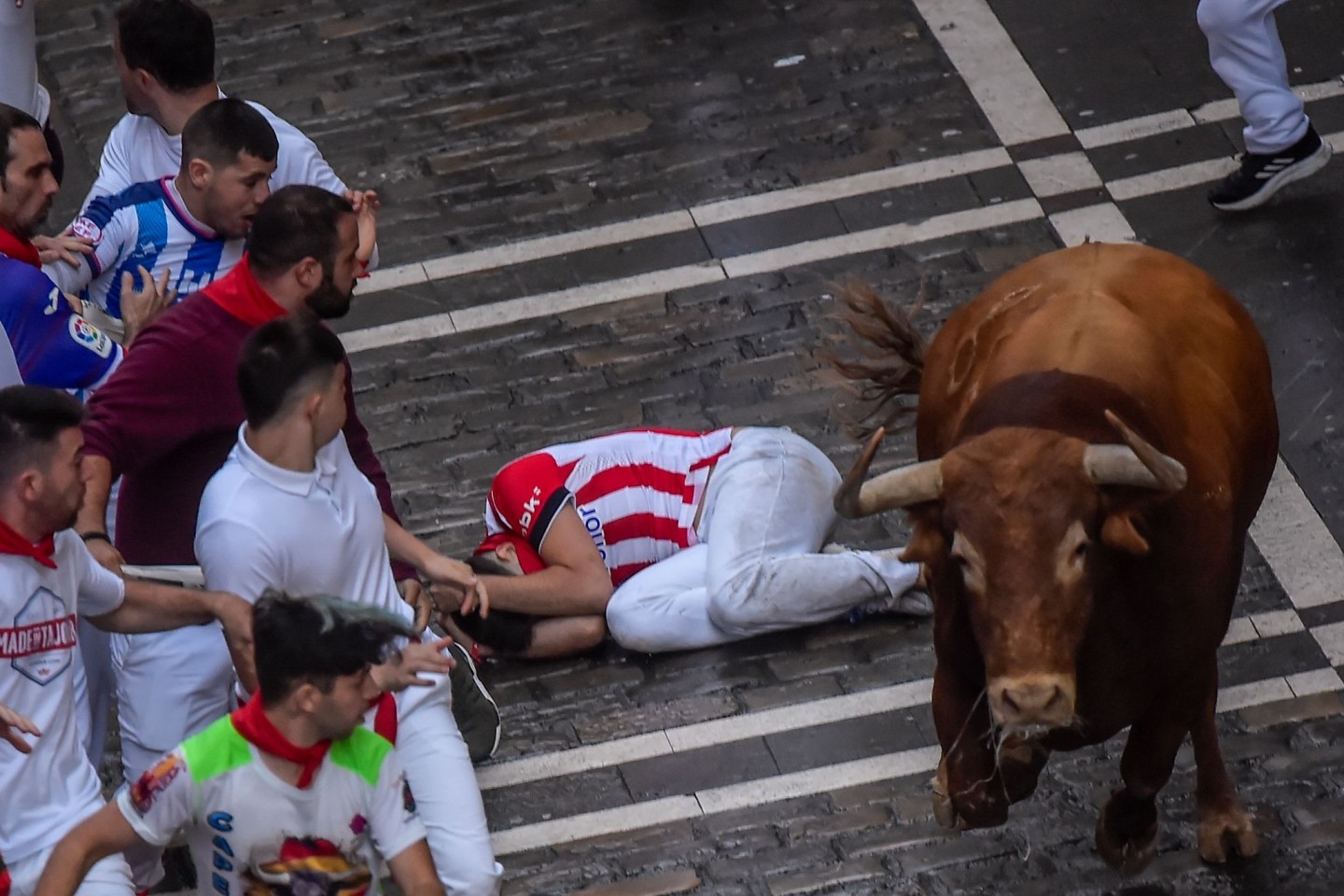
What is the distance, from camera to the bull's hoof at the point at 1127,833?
6117mm

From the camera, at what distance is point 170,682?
592 centimetres

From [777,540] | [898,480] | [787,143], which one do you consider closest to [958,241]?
[787,143]

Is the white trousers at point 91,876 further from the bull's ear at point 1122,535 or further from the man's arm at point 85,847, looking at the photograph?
the bull's ear at point 1122,535

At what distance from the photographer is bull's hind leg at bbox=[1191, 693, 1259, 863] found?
6.35 m

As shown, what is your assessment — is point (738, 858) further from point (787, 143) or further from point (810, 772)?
point (787, 143)

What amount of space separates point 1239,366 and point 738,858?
93.8 inches

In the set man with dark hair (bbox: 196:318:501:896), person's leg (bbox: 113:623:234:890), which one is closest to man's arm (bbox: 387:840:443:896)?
man with dark hair (bbox: 196:318:501:896)

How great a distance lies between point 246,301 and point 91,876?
183 centimetres

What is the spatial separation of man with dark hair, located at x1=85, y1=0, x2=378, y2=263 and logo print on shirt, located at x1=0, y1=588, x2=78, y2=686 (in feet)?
7.36

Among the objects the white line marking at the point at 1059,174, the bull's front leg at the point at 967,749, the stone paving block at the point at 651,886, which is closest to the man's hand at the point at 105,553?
the stone paving block at the point at 651,886

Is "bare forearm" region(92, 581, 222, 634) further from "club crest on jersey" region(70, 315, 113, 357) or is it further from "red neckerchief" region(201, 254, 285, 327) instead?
"club crest on jersey" region(70, 315, 113, 357)

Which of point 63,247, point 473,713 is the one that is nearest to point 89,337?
point 63,247

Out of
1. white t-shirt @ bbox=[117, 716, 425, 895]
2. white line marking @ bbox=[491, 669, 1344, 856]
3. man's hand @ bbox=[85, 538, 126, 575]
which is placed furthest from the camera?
white line marking @ bbox=[491, 669, 1344, 856]

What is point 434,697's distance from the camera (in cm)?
570
